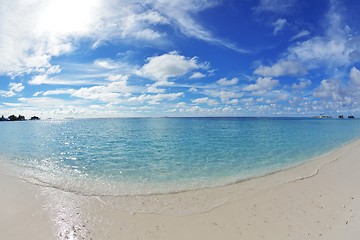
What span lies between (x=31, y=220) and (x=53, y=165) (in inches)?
453

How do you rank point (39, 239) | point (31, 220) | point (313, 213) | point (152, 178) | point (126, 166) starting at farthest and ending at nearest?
point (126, 166)
point (152, 178)
point (313, 213)
point (31, 220)
point (39, 239)

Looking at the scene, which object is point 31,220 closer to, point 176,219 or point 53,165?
point 176,219

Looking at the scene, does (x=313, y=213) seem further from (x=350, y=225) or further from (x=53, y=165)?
(x=53, y=165)

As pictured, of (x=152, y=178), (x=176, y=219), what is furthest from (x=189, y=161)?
(x=176, y=219)

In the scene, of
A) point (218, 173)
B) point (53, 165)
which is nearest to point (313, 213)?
point (218, 173)

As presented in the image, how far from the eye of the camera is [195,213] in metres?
10.3

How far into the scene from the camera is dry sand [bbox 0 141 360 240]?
847 cm

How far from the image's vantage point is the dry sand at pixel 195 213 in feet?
27.8

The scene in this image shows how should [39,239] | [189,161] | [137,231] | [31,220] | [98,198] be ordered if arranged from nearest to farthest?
[39,239] < [137,231] < [31,220] < [98,198] < [189,161]

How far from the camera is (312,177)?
15.9 meters

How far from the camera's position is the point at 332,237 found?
8.09m

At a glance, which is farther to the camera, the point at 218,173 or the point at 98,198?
the point at 218,173

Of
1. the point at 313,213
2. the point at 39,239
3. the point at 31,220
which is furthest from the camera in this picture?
the point at 313,213

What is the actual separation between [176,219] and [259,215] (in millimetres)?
3634
